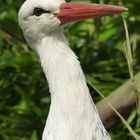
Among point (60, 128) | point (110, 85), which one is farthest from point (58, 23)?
point (110, 85)

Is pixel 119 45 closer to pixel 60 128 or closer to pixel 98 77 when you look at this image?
pixel 98 77

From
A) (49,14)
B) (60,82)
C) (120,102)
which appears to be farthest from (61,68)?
(120,102)

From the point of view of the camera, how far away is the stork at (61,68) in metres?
4.07

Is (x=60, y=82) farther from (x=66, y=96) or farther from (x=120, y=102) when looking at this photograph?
(x=120, y=102)

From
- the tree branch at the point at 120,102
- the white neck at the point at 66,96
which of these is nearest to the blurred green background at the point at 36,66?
the tree branch at the point at 120,102

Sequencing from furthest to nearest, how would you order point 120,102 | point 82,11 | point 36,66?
point 36,66, point 120,102, point 82,11

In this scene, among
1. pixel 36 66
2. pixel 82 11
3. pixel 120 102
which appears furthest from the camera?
pixel 36 66

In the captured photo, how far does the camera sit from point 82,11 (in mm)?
4082

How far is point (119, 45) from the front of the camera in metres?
5.41

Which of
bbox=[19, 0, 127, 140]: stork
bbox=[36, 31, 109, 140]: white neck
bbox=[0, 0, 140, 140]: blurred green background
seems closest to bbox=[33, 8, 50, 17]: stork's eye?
bbox=[19, 0, 127, 140]: stork

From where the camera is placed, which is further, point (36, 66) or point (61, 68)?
point (36, 66)

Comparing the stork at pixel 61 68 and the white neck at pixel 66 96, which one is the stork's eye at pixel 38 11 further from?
the white neck at pixel 66 96

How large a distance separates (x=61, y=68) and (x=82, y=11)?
0.99 feet

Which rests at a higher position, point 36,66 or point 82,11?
point 82,11
